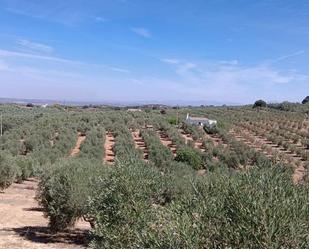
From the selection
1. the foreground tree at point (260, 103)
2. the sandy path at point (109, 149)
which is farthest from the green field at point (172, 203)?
the foreground tree at point (260, 103)

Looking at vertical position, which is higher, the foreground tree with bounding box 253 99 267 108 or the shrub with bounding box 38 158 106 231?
the foreground tree with bounding box 253 99 267 108

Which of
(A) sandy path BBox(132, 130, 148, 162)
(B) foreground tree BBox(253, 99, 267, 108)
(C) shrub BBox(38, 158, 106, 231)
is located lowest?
(A) sandy path BBox(132, 130, 148, 162)

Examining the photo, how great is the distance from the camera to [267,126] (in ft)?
227

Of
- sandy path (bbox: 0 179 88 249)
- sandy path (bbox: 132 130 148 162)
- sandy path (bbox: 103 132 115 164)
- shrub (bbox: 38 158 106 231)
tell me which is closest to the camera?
sandy path (bbox: 0 179 88 249)

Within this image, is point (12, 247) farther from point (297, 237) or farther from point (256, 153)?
point (256, 153)

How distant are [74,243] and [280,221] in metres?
11.7

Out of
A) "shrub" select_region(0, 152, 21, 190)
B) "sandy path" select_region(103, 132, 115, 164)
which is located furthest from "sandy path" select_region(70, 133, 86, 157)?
"shrub" select_region(0, 152, 21, 190)

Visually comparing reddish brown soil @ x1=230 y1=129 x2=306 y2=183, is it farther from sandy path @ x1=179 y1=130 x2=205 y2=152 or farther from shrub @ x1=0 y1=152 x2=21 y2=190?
shrub @ x1=0 y1=152 x2=21 y2=190

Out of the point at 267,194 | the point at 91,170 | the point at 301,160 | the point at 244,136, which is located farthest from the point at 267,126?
the point at 267,194

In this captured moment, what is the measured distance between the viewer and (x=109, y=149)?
48000 millimetres

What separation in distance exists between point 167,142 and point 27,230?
34.5m

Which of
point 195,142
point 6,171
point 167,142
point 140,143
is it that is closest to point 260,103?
point 195,142

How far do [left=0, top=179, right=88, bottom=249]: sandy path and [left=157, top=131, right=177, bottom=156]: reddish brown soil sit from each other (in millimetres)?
22841

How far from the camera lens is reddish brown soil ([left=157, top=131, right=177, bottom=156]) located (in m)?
48.2
